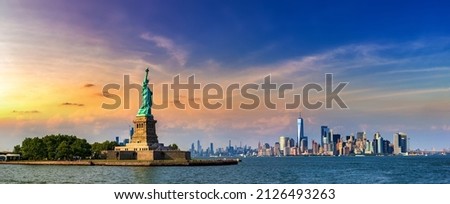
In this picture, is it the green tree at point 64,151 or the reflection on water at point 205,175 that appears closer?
the reflection on water at point 205,175

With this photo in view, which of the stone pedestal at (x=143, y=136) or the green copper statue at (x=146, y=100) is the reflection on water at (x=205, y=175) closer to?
the stone pedestal at (x=143, y=136)

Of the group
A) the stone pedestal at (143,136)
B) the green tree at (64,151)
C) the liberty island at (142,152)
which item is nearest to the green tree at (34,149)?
the liberty island at (142,152)

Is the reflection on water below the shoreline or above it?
below

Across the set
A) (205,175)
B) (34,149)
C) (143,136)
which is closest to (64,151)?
(34,149)

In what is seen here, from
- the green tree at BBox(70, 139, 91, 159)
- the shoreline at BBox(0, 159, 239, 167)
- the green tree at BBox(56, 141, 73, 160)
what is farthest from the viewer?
the green tree at BBox(70, 139, 91, 159)

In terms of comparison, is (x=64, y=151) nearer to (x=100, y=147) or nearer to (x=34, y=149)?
(x=34, y=149)

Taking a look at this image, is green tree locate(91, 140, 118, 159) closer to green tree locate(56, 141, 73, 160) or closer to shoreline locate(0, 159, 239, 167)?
green tree locate(56, 141, 73, 160)

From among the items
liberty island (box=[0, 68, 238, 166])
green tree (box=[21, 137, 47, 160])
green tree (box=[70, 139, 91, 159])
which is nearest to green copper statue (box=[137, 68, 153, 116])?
liberty island (box=[0, 68, 238, 166])

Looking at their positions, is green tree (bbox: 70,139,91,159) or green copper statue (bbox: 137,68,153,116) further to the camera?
green tree (bbox: 70,139,91,159)
